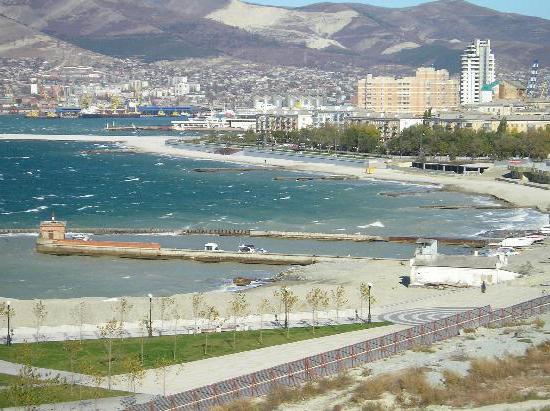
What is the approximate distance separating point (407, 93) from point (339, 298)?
13468 cm

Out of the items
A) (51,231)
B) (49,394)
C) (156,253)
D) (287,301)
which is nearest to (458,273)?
(287,301)

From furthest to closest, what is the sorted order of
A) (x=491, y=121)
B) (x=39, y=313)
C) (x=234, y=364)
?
(x=491, y=121) → (x=39, y=313) → (x=234, y=364)

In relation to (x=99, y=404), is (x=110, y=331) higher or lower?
higher

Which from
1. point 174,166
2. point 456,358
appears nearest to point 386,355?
point 456,358

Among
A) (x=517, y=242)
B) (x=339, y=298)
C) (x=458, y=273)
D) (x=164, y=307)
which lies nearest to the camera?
(x=164, y=307)

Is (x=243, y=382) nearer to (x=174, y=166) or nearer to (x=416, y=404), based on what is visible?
(x=416, y=404)

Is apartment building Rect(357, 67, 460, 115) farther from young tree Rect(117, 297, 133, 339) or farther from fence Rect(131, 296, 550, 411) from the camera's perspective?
fence Rect(131, 296, 550, 411)

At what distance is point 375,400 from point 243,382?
2941 mm

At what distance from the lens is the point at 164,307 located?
122 feet

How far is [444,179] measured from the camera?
8894 centimetres

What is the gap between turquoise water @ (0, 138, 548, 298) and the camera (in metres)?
46.7

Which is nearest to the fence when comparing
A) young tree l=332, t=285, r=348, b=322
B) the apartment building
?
young tree l=332, t=285, r=348, b=322

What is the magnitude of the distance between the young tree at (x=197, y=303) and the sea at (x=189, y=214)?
3.22 m

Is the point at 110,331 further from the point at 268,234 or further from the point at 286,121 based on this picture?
the point at 286,121
